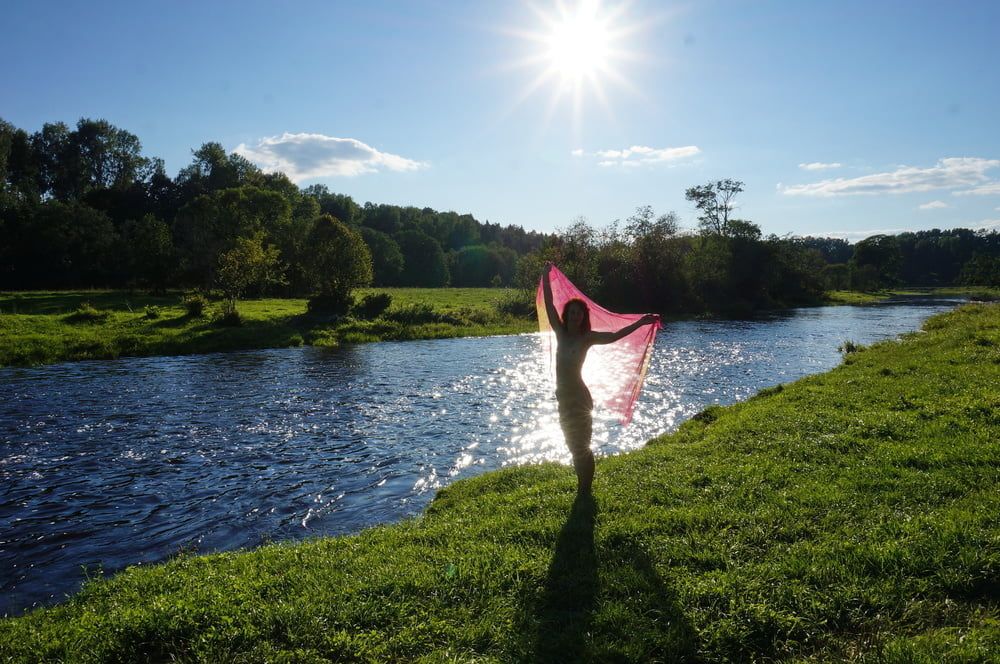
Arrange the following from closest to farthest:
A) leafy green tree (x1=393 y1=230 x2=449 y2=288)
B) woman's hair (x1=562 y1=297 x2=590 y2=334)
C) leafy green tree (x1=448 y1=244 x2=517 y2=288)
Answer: woman's hair (x1=562 y1=297 x2=590 y2=334) < leafy green tree (x1=393 y1=230 x2=449 y2=288) < leafy green tree (x1=448 y1=244 x2=517 y2=288)

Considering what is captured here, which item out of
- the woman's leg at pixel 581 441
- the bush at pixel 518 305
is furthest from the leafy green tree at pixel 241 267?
the woman's leg at pixel 581 441

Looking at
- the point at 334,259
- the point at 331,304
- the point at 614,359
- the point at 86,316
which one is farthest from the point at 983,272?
the point at 86,316

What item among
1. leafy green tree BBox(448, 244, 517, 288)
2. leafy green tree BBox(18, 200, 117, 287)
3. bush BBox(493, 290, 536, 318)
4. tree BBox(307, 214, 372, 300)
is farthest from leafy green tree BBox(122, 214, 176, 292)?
leafy green tree BBox(448, 244, 517, 288)

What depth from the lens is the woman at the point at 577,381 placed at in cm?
966

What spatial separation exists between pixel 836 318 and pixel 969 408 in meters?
58.8

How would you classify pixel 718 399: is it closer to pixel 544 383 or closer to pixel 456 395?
pixel 544 383

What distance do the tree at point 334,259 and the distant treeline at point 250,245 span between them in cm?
11

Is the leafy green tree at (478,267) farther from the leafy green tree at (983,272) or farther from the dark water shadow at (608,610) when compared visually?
the dark water shadow at (608,610)

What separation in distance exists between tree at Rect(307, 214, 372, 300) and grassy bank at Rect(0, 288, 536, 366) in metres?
3.55

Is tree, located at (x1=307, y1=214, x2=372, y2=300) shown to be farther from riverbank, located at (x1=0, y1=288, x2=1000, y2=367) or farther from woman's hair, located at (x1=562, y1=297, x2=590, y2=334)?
woman's hair, located at (x1=562, y1=297, x2=590, y2=334)

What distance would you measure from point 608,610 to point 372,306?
156 ft

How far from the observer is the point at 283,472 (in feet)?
47.6

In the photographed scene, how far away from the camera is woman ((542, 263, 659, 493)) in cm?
966

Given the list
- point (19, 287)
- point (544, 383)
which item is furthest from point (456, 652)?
point (19, 287)
